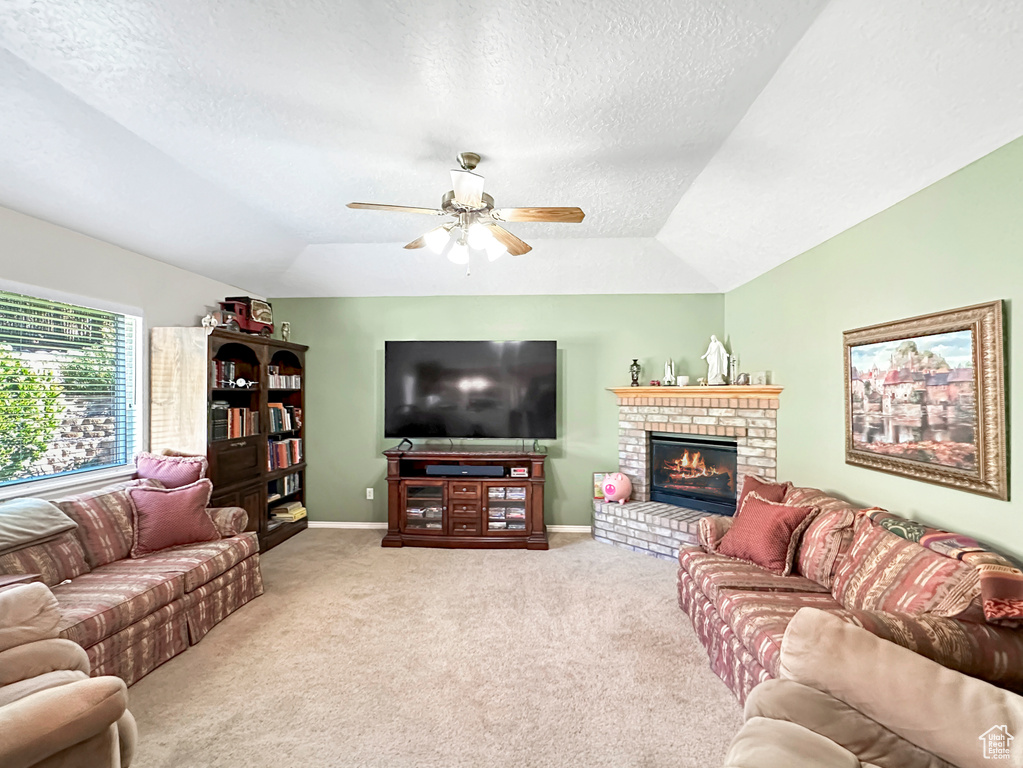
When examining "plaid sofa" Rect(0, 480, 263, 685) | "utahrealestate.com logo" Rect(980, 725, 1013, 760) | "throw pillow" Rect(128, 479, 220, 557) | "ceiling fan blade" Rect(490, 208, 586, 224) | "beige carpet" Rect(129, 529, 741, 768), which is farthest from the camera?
"throw pillow" Rect(128, 479, 220, 557)

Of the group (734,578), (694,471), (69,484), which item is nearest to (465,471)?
(694,471)

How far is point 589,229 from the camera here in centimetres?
389

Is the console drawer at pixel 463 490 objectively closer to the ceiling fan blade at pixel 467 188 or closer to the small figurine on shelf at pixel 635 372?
the small figurine on shelf at pixel 635 372

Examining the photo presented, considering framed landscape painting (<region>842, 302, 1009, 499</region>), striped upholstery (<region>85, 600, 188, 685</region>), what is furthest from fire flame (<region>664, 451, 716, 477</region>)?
striped upholstery (<region>85, 600, 188, 685</region>)

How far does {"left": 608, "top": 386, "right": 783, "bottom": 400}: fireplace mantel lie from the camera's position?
3773mm

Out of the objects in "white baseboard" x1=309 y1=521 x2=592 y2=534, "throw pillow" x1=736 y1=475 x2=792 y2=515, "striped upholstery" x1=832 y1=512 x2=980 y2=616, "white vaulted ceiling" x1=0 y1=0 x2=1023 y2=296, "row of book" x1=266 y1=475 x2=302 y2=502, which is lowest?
"white baseboard" x1=309 y1=521 x2=592 y2=534

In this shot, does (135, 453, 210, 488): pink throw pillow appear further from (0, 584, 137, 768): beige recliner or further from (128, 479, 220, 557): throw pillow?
(0, 584, 137, 768): beige recliner

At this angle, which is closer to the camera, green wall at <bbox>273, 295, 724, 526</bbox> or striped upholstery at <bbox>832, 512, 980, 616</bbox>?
striped upholstery at <bbox>832, 512, 980, 616</bbox>

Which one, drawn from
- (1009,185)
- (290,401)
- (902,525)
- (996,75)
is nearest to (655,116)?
(996,75)

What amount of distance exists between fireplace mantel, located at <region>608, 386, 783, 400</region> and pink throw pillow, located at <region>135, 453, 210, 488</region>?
11.5ft

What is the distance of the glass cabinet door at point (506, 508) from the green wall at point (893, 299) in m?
2.16

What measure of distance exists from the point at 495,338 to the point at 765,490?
279 centimetres

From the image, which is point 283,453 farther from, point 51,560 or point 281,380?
point 51,560

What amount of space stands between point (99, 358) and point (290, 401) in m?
1.81
